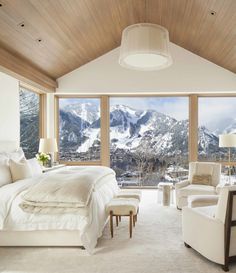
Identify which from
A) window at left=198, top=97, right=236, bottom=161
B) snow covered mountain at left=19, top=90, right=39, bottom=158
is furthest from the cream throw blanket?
window at left=198, top=97, right=236, bottom=161

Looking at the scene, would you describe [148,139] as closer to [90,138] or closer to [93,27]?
[90,138]

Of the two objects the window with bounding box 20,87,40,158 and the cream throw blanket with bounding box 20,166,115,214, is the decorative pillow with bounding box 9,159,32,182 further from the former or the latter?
the window with bounding box 20,87,40,158

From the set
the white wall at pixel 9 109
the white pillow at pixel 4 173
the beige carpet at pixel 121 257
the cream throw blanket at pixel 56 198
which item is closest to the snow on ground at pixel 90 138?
the white wall at pixel 9 109

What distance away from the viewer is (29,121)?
270 inches

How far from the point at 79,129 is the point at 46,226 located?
14.9ft

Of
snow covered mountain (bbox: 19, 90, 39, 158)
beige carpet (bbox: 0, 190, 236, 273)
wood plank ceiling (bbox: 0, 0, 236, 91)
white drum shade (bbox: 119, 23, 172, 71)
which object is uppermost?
wood plank ceiling (bbox: 0, 0, 236, 91)

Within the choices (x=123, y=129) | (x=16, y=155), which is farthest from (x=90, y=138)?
(x=16, y=155)

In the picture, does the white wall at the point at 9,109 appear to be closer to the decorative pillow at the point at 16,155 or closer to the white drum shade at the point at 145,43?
the decorative pillow at the point at 16,155

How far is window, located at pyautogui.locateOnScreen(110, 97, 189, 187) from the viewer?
760cm

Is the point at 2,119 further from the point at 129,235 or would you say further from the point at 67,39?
the point at 129,235

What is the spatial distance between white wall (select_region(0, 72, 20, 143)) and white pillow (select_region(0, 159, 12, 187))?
119 cm

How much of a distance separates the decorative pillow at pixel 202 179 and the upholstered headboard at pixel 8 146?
11.9 feet

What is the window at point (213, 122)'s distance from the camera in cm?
747

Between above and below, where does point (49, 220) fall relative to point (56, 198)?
below
